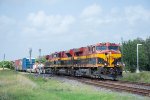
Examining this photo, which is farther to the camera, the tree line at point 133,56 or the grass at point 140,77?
the tree line at point 133,56

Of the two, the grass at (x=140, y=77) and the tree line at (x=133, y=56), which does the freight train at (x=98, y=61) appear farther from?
the tree line at (x=133, y=56)

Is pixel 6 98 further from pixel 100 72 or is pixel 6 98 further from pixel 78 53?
pixel 78 53

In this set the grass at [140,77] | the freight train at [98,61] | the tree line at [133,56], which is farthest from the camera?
the tree line at [133,56]

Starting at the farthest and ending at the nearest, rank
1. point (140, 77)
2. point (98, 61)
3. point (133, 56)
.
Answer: point (133, 56) < point (140, 77) < point (98, 61)

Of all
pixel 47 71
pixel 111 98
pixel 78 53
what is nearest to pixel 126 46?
pixel 47 71

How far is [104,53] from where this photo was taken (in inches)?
1436

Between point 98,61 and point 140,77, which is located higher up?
point 98,61

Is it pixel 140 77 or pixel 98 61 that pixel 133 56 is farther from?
pixel 98 61

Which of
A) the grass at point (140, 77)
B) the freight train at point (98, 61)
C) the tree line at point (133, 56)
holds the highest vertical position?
the tree line at point (133, 56)

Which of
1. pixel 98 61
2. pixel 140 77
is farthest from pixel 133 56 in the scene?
pixel 98 61

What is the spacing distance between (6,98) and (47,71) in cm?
4833

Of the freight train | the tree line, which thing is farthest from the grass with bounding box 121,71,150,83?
the tree line

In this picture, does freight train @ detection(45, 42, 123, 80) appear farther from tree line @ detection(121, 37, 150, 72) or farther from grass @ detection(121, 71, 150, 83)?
tree line @ detection(121, 37, 150, 72)

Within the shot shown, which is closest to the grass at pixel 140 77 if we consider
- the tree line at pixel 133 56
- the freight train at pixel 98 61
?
the freight train at pixel 98 61
